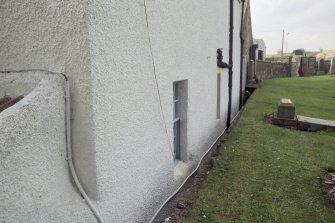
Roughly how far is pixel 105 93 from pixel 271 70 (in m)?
35.3

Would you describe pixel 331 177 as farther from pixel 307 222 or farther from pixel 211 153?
pixel 211 153

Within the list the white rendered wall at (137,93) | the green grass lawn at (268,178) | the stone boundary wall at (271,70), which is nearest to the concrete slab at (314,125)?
the green grass lawn at (268,178)

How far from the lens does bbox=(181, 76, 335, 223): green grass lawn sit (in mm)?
4625

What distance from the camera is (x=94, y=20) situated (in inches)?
112

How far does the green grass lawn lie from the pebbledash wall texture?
Answer: 1.01 metres

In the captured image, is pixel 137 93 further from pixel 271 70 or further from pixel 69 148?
pixel 271 70

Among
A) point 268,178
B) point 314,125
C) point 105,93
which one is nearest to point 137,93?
point 105,93

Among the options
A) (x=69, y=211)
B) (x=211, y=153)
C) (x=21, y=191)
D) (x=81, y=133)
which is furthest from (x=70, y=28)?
(x=211, y=153)

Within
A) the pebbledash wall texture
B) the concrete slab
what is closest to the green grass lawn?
the concrete slab

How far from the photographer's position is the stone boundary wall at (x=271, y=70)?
3037 centimetres

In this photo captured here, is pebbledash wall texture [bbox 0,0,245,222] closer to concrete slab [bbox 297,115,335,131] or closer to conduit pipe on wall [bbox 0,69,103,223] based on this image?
conduit pipe on wall [bbox 0,69,103,223]

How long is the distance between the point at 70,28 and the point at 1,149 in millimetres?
1237

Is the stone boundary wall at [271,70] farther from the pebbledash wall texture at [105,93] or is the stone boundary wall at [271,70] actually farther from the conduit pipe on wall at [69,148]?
the conduit pipe on wall at [69,148]

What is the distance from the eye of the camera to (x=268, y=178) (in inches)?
Answer: 235
